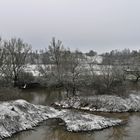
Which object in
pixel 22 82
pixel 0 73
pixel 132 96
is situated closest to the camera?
pixel 132 96

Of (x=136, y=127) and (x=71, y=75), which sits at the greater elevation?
(x=71, y=75)

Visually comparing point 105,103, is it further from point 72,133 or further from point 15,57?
point 15,57

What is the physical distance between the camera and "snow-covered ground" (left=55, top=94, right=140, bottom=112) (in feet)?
69.2

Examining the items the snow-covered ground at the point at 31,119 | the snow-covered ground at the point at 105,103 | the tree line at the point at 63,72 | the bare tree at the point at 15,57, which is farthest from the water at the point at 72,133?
the bare tree at the point at 15,57

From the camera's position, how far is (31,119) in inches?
665

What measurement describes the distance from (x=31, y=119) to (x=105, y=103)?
25.1 ft

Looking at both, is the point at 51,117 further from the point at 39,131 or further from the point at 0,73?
the point at 0,73

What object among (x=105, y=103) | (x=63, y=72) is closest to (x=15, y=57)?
(x=63, y=72)

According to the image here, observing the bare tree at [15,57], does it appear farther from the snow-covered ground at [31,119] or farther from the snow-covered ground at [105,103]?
the snow-covered ground at [31,119]

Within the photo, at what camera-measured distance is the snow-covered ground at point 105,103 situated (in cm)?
2110

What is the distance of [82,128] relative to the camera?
15461 millimetres

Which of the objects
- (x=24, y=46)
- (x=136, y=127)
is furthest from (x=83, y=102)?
(x=24, y=46)

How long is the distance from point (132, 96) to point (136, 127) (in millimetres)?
7519

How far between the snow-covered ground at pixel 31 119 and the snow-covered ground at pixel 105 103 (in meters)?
3.47
